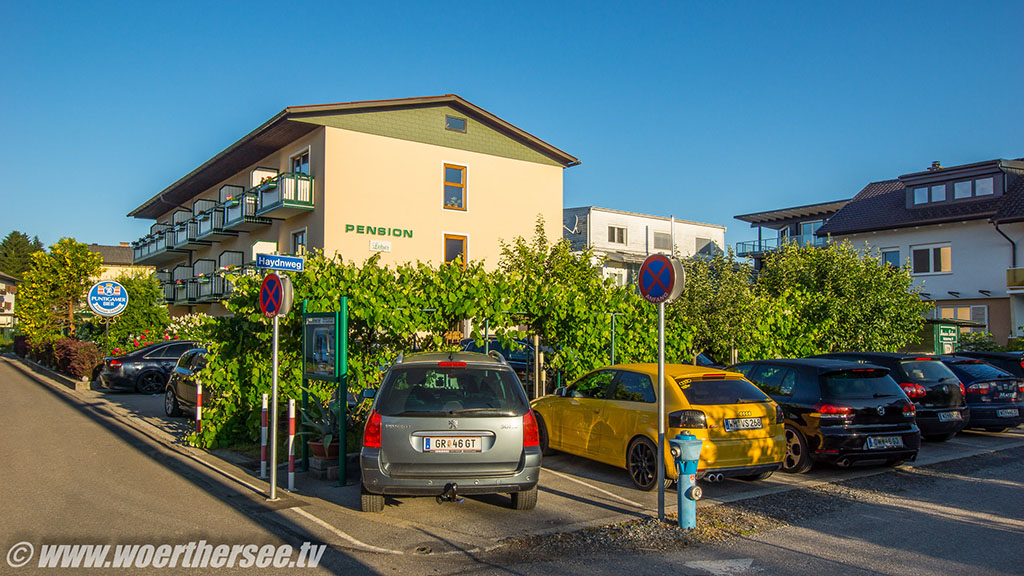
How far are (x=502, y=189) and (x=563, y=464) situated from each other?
21.6 meters

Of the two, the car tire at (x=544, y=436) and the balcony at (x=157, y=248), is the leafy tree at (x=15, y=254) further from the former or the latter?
the car tire at (x=544, y=436)

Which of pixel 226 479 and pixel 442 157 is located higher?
pixel 442 157

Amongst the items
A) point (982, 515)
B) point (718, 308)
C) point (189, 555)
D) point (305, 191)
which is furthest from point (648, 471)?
point (305, 191)

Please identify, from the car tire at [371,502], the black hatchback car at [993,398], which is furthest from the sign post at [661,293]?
the black hatchback car at [993,398]

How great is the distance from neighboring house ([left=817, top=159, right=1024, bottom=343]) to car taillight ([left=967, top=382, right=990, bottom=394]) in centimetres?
1996

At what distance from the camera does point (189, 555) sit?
596 centimetres

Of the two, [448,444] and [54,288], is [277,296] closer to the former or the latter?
[448,444]

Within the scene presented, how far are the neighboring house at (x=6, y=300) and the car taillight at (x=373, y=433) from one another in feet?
333

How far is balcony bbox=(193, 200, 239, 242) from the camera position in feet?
109

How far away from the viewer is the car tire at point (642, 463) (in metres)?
8.40

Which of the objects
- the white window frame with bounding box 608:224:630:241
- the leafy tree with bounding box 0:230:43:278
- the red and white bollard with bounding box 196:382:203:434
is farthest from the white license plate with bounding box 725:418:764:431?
the leafy tree with bounding box 0:230:43:278

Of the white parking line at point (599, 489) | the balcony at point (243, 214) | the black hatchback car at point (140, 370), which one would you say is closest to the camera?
the white parking line at point (599, 489)

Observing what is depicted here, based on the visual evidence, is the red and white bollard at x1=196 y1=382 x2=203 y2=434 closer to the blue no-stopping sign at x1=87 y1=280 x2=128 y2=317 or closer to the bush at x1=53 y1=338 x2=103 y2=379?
the blue no-stopping sign at x1=87 y1=280 x2=128 y2=317

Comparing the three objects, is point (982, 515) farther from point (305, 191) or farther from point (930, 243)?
point (930, 243)
